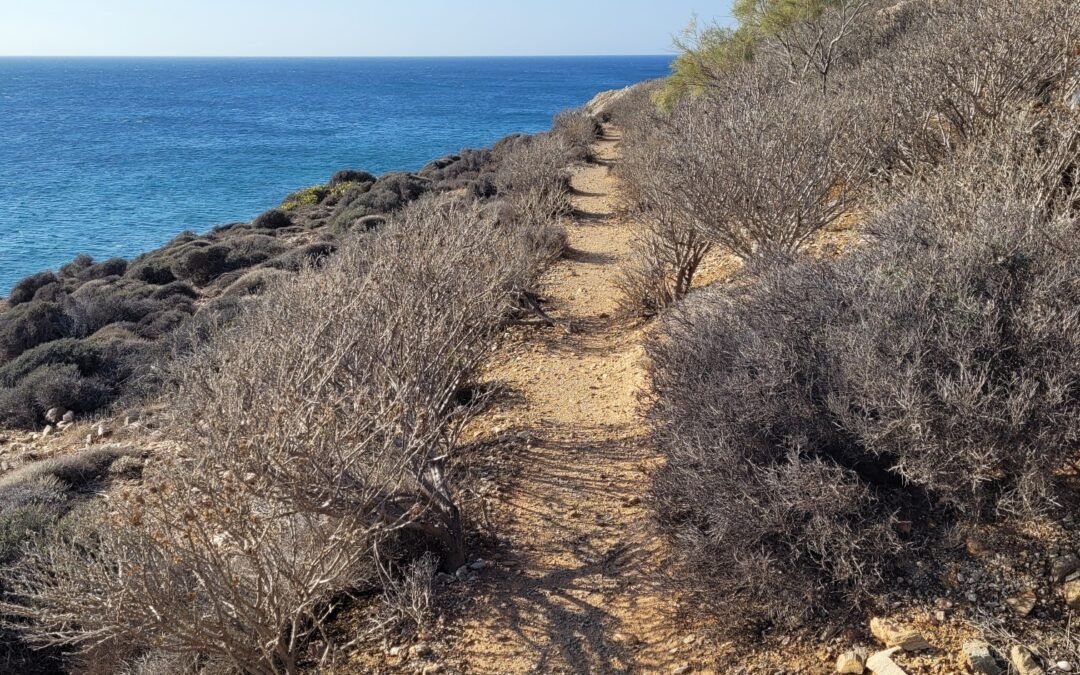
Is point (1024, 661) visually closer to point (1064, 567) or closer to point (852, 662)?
point (1064, 567)

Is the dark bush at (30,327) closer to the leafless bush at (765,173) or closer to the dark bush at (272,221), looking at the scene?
the dark bush at (272,221)

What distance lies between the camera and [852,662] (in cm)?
374

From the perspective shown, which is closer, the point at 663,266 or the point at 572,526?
the point at 572,526

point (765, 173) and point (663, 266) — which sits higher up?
point (765, 173)

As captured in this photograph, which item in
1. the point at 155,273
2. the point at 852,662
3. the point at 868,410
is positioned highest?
the point at 868,410

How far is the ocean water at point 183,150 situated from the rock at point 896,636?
2721cm

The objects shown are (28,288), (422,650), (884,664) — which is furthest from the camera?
(28,288)

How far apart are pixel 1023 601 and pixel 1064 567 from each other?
0.91 ft

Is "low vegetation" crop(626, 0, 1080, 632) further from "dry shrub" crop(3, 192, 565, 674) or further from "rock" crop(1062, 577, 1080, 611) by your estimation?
"dry shrub" crop(3, 192, 565, 674)

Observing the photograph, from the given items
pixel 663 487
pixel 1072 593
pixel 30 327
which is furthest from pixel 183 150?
pixel 1072 593

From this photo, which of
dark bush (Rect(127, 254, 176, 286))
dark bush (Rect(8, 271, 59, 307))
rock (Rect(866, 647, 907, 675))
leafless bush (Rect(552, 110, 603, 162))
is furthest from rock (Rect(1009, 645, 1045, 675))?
leafless bush (Rect(552, 110, 603, 162))

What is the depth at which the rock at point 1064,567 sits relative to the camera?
146 inches

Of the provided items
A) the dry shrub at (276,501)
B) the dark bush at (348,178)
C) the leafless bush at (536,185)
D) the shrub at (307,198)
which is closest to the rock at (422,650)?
the dry shrub at (276,501)

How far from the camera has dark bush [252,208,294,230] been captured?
26391 millimetres
